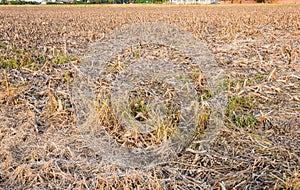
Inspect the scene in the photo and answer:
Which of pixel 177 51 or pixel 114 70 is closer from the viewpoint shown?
pixel 114 70

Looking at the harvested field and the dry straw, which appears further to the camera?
the dry straw

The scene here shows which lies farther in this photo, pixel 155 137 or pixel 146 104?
pixel 146 104

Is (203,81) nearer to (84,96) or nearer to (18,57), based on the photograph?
(84,96)

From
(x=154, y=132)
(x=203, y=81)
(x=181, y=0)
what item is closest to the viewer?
(x=154, y=132)

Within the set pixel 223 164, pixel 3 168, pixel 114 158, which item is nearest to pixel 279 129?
pixel 223 164

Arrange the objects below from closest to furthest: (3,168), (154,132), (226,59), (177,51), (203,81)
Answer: (3,168)
(154,132)
(203,81)
(226,59)
(177,51)

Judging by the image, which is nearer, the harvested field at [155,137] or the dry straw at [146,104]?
the harvested field at [155,137]

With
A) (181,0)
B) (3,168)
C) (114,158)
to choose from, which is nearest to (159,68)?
(114,158)

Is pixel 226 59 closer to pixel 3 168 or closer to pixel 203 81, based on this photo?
pixel 203 81

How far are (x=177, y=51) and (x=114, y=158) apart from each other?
3.71 meters

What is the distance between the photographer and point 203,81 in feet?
14.6

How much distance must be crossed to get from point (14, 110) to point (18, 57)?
2793 millimetres

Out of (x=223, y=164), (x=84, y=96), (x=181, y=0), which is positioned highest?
(x=181, y=0)

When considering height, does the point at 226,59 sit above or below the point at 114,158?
above
